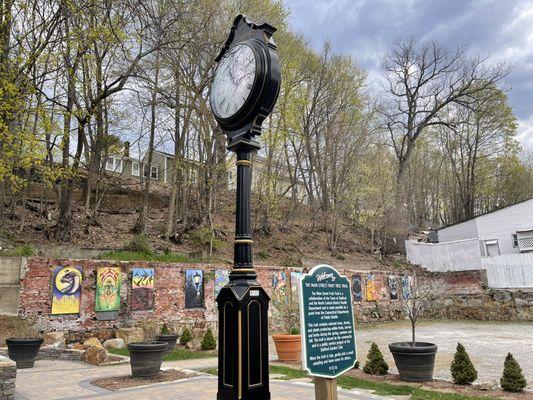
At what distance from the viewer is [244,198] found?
4.95 m

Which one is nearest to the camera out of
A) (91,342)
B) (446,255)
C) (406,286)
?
(91,342)

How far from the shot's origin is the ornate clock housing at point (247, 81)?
16.4 ft

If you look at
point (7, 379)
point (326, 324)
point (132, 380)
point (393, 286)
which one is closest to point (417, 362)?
point (326, 324)

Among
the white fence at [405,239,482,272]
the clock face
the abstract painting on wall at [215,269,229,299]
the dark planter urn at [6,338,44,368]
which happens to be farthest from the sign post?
the white fence at [405,239,482,272]

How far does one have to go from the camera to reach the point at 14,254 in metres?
12.4

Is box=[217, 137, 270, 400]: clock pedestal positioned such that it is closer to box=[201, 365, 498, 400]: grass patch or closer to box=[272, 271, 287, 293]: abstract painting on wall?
box=[201, 365, 498, 400]: grass patch

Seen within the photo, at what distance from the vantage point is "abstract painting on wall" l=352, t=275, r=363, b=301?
22562 millimetres

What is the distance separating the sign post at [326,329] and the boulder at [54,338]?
375 inches

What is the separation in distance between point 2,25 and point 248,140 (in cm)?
1075

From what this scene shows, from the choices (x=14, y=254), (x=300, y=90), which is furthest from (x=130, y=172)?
(x=14, y=254)

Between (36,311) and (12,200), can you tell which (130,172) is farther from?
(36,311)

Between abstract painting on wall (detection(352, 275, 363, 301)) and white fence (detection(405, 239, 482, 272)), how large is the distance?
7.32 meters

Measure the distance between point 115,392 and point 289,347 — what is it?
494 centimetres

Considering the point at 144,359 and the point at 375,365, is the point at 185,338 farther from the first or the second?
the point at 375,365
